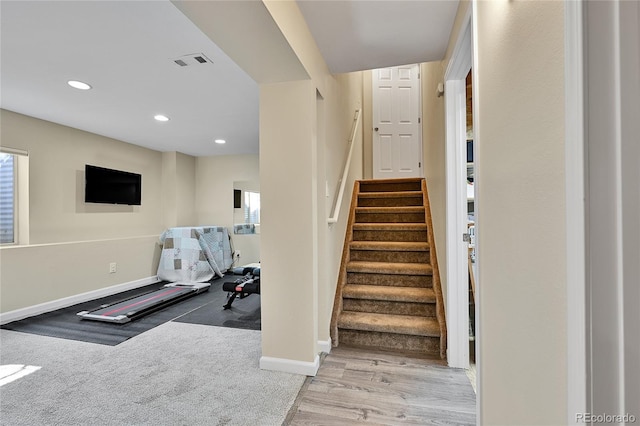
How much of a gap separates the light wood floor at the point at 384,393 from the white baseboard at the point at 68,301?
331 centimetres

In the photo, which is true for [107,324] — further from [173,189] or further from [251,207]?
[251,207]

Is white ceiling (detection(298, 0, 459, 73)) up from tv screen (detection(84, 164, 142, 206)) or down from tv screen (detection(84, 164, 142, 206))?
up

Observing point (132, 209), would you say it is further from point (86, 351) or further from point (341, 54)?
point (341, 54)

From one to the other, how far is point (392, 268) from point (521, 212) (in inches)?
75.4

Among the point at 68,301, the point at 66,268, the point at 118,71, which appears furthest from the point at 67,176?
the point at 118,71

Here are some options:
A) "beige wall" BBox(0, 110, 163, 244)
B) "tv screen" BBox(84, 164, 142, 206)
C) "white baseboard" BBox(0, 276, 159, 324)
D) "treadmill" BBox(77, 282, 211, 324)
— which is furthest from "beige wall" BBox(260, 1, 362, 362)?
"tv screen" BBox(84, 164, 142, 206)

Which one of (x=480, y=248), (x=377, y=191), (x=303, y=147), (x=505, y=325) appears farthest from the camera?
(x=377, y=191)

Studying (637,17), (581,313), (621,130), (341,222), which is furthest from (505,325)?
(341,222)

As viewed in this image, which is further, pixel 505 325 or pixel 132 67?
pixel 132 67

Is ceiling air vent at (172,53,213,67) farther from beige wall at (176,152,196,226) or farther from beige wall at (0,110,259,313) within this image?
beige wall at (176,152,196,226)

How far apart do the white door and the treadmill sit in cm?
322

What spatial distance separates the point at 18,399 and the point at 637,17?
2942 millimetres

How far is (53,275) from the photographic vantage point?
3342 millimetres

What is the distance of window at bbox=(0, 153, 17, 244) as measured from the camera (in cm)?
311
